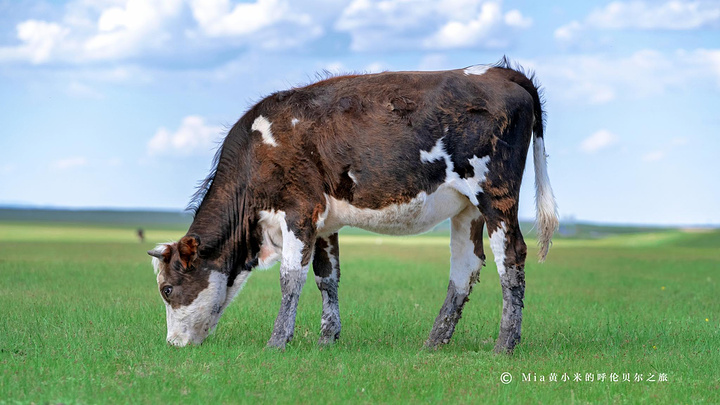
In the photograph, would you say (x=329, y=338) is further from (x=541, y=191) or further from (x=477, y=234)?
(x=541, y=191)

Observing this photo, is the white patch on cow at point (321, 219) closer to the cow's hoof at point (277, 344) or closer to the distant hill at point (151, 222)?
the cow's hoof at point (277, 344)

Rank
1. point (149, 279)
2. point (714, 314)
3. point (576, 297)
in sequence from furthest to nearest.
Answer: point (149, 279) → point (576, 297) → point (714, 314)

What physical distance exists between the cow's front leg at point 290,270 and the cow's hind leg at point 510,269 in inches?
99.0

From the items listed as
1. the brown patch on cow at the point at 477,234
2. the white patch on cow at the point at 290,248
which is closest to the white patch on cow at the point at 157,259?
the white patch on cow at the point at 290,248

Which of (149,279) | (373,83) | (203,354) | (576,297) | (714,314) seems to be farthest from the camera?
(149,279)

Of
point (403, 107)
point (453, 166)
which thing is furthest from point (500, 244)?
point (403, 107)

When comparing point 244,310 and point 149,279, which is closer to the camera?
point 244,310

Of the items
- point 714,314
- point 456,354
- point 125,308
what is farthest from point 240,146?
point 714,314

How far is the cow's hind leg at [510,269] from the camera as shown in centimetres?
1046

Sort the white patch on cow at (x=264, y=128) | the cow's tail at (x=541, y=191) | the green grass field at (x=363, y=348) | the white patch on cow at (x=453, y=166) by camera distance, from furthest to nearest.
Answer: the cow's tail at (x=541, y=191) → the white patch on cow at (x=264, y=128) → the white patch on cow at (x=453, y=166) → the green grass field at (x=363, y=348)

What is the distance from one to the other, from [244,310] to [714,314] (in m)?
9.35

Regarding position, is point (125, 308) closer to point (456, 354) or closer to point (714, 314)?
point (456, 354)

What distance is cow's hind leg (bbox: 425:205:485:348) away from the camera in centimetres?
1149

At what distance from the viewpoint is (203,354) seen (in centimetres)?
1031
